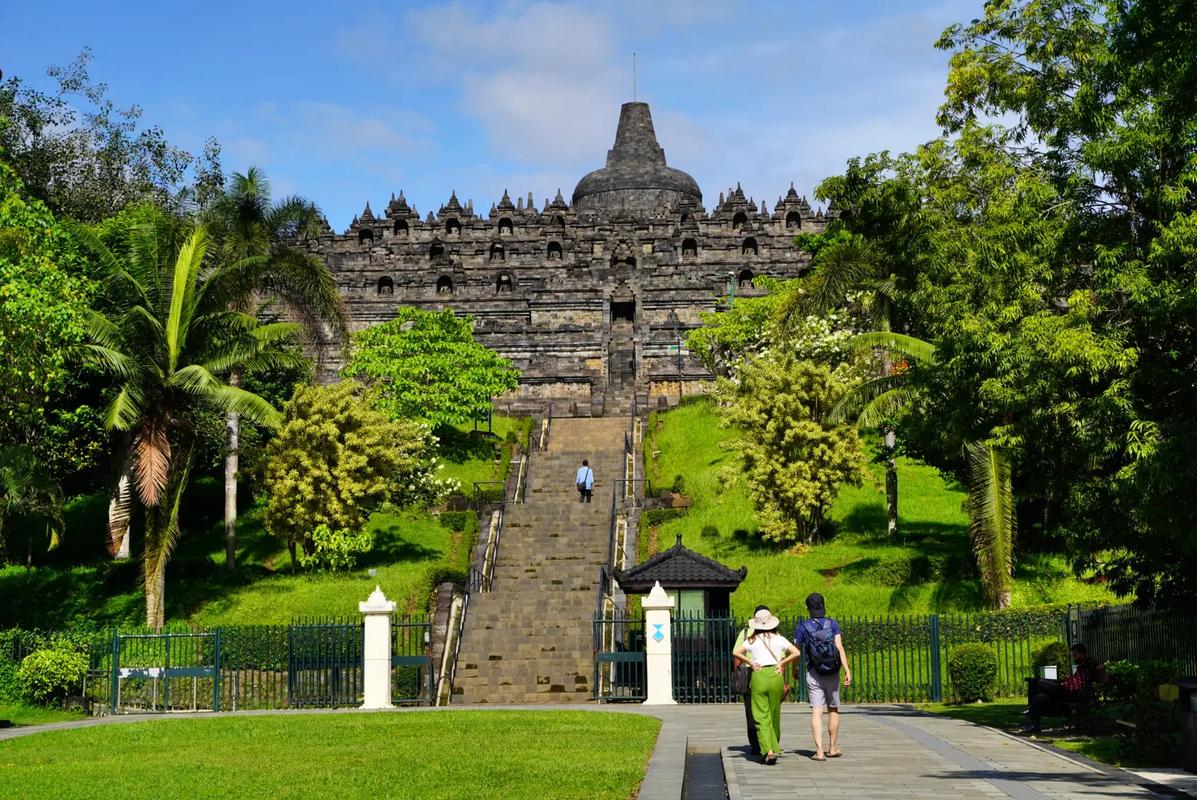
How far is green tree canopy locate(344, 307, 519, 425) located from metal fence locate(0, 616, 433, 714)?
675 inches

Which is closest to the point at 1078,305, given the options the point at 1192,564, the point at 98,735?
the point at 1192,564

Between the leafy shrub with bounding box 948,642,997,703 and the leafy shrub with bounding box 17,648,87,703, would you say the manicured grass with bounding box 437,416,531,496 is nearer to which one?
the leafy shrub with bounding box 17,648,87,703

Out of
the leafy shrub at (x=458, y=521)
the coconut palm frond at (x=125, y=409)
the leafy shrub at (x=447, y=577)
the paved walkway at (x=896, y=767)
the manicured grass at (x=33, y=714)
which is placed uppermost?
the coconut palm frond at (x=125, y=409)

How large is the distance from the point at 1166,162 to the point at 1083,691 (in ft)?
23.0

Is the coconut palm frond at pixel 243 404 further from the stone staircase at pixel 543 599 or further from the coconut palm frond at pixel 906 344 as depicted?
the coconut palm frond at pixel 906 344

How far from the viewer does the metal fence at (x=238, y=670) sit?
25188mm

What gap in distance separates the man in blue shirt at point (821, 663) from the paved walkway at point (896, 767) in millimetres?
356

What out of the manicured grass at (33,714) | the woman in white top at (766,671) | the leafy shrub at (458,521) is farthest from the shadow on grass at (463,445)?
the woman in white top at (766,671)

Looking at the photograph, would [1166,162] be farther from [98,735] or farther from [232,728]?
[98,735]

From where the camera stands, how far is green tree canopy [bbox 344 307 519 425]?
1758 inches

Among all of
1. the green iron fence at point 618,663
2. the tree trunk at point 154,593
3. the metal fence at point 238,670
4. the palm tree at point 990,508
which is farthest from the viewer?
the tree trunk at point 154,593

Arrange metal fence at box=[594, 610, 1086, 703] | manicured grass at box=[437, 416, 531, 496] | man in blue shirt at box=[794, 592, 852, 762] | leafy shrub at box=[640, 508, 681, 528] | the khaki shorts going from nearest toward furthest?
man in blue shirt at box=[794, 592, 852, 762]
the khaki shorts
metal fence at box=[594, 610, 1086, 703]
leafy shrub at box=[640, 508, 681, 528]
manicured grass at box=[437, 416, 531, 496]

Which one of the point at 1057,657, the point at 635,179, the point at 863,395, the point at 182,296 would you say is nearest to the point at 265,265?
the point at 182,296

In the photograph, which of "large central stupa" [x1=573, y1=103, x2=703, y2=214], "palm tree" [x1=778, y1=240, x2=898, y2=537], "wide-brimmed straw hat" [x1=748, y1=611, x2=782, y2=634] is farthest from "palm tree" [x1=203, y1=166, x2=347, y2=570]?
"large central stupa" [x1=573, y1=103, x2=703, y2=214]
